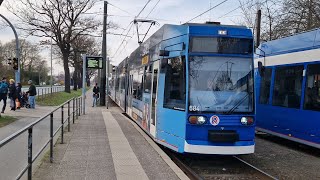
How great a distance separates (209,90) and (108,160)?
2.57 metres

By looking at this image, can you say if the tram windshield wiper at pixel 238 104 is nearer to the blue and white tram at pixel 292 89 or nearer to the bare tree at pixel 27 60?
the blue and white tram at pixel 292 89

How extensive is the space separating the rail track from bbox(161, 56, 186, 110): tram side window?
4.39 ft

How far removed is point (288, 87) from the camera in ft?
40.6

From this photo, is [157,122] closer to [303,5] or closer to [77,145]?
[77,145]

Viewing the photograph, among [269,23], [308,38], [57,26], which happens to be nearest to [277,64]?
[308,38]

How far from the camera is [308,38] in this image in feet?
37.5

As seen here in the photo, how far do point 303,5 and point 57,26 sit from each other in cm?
2876

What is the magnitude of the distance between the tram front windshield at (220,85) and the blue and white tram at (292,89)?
94.7 inches

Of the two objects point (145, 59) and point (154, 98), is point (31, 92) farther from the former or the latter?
point (154, 98)

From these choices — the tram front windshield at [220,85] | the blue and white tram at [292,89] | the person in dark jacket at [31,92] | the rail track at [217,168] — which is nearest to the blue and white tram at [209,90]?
the tram front windshield at [220,85]

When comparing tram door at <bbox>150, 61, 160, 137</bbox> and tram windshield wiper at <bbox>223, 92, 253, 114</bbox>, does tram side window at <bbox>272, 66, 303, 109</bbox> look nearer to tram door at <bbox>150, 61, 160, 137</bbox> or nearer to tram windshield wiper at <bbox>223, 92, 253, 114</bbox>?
tram windshield wiper at <bbox>223, 92, 253, 114</bbox>

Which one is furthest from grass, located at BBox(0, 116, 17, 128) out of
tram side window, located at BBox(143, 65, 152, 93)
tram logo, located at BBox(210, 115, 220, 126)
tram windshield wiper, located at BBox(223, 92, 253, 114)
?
tram windshield wiper, located at BBox(223, 92, 253, 114)

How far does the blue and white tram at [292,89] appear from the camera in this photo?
10.9m

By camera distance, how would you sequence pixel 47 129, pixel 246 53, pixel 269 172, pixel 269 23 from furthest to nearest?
pixel 269 23 → pixel 246 53 → pixel 269 172 → pixel 47 129
